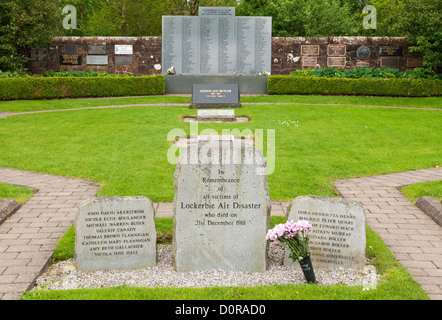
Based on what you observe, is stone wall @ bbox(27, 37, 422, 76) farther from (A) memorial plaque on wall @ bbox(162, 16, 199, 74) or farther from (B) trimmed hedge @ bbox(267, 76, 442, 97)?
(B) trimmed hedge @ bbox(267, 76, 442, 97)

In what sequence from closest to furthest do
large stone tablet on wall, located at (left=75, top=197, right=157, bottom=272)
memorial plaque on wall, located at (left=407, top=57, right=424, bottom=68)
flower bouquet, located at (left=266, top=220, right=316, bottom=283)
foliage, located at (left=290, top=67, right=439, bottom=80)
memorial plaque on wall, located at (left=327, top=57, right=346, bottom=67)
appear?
flower bouquet, located at (left=266, top=220, right=316, bottom=283)
large stone tablet on wall, located at (left=75, top=197, right=157, bottom=272)
foliage, located at (left=290, top=67, right=439, bottom=80)
memorial plaque on wall, located at (left=407, top=57, right=424, bottom=68)
memorial plaque on wall, located at (left=327, top=57, right=346, bottom=67)

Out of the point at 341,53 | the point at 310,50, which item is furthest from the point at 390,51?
the point at 310,50

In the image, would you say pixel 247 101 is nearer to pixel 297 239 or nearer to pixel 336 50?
pixel 336 50

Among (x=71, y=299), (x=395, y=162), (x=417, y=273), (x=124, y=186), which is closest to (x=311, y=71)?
(x=395, y=162)

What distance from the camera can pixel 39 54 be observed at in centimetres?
2320

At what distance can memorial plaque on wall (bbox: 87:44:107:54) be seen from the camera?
23.1 metres

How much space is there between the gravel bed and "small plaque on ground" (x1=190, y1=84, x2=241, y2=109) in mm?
11673

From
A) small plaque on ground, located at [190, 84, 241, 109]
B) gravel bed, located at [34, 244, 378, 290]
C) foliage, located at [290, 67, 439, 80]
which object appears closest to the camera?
gravel bed, located at [34, 244, 378, 290]

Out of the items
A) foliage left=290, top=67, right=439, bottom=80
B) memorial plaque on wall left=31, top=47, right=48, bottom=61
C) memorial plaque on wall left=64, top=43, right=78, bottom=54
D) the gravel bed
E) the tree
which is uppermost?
the tree

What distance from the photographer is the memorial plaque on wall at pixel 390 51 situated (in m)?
22.5

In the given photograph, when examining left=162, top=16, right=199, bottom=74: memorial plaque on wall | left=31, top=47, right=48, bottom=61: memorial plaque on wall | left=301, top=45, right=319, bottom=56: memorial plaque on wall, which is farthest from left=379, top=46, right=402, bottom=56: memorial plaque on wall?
left=31, top=47, right=48, bottom=61: memorial plaque on wall

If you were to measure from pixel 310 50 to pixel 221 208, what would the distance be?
19560 millimetres

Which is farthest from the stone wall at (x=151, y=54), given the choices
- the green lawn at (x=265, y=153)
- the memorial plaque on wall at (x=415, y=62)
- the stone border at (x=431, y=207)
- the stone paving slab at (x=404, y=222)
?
the stone border at (x=431, y=207)
